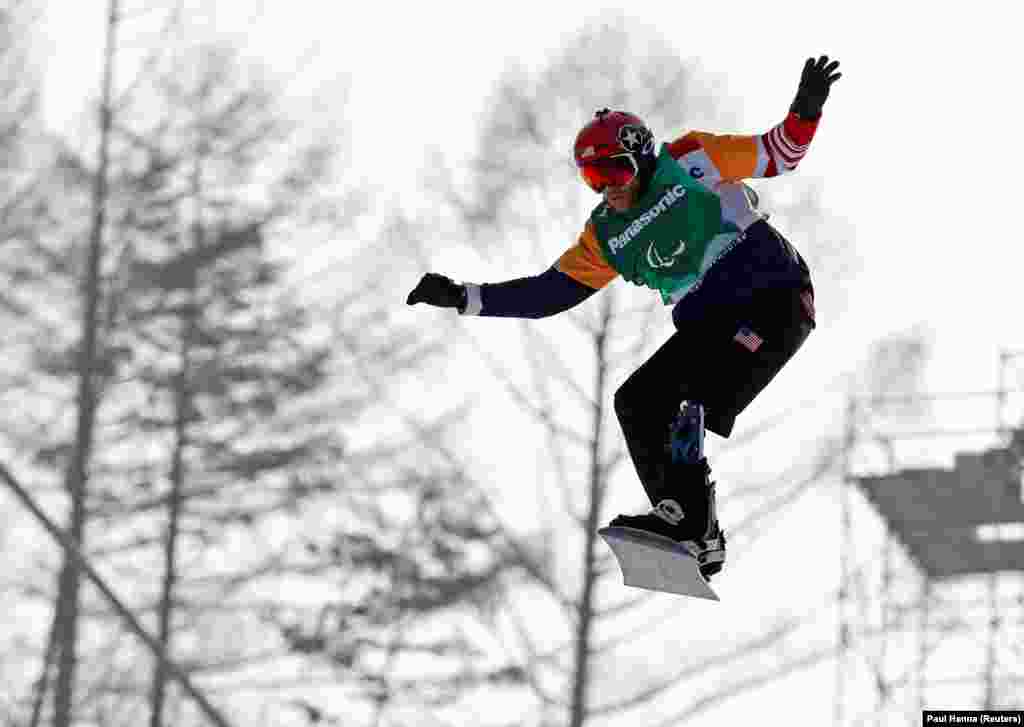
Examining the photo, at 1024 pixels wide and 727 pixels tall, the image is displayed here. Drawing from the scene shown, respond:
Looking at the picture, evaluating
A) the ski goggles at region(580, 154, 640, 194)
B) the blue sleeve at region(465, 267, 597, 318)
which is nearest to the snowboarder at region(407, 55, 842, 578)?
the ski goggles at region(580, 154, 640, 194)

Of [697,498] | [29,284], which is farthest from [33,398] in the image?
[697,498]

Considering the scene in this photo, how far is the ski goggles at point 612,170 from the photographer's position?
8586mm

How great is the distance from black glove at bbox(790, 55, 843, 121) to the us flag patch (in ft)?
2.82

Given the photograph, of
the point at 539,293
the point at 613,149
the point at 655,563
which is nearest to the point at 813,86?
the point at 613,149

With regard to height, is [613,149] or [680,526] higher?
[613,149]

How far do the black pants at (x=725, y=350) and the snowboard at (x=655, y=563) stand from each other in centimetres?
27

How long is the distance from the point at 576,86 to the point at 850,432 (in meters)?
3.39

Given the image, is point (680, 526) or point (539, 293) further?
point (539, 293)

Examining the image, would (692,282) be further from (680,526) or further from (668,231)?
(680,526)


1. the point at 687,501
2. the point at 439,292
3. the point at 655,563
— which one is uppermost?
the point at 439,292

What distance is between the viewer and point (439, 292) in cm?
898

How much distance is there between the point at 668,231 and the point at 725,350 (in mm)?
513

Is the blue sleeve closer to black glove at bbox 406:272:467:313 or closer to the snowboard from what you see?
black glove at bbox 406:272:467:313

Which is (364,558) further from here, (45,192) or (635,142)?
(635,142)
